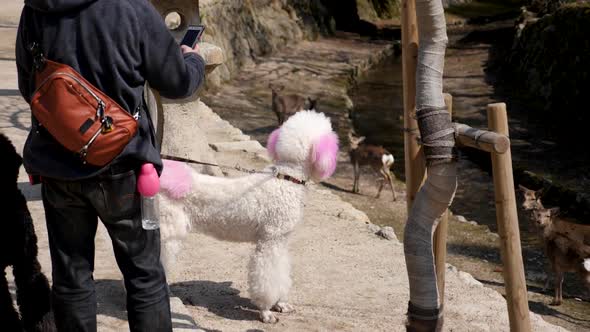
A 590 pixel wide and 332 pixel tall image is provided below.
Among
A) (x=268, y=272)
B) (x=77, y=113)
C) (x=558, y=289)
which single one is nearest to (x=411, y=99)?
(x=268, y=272)

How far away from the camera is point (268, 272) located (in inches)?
212

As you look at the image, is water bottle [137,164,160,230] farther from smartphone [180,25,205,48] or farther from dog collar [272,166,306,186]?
dog collar [272,166,306,186]

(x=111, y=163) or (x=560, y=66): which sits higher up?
(x=111, y=163)

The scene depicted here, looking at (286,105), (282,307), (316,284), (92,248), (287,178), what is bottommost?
(286,105)

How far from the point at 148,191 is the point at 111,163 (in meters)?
0.19

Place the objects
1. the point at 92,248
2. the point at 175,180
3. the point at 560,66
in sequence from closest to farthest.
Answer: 1. the point at 92,248
2. the point at 175,180
3. the point at 560,66

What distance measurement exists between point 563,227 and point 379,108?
9.95m

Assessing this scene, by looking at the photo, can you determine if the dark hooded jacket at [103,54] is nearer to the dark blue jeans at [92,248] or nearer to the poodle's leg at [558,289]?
the dark blue jeans at [92,248]

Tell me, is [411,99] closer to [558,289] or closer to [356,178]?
[558,289]

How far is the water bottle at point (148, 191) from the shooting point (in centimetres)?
333

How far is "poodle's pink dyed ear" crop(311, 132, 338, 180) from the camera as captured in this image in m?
5.17

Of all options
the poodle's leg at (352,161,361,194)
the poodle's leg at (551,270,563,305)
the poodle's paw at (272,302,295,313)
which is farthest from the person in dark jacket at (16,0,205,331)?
the poodle's leg at (352,161,361,194)

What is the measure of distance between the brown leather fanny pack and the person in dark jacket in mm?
52

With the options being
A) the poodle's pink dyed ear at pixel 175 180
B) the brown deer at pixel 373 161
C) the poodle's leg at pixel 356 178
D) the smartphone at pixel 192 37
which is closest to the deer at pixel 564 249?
the brown deer at pixel 373 161
